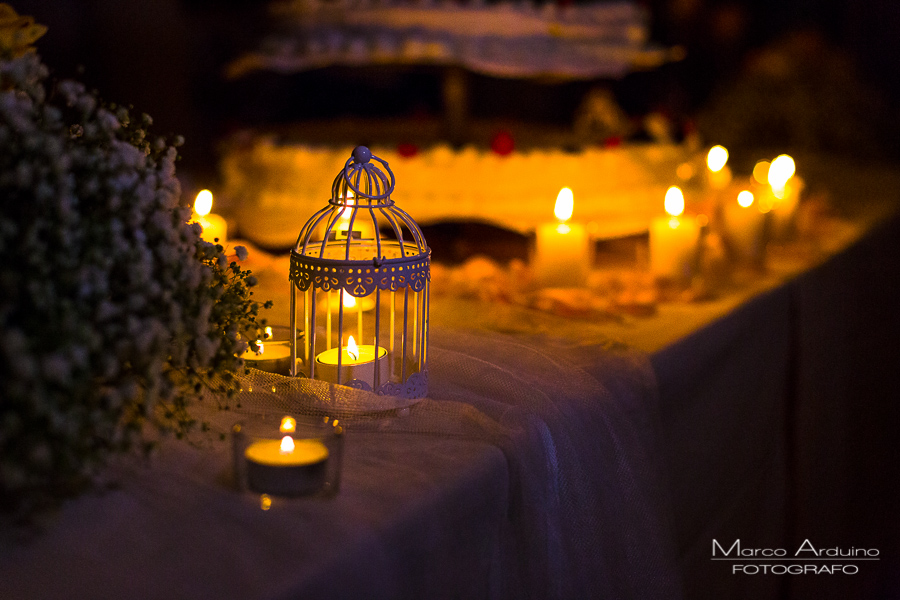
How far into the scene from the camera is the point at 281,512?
79 cm

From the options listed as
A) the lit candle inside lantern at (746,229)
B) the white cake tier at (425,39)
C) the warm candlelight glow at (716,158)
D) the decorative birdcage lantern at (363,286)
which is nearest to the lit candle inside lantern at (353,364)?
the decorative birdcage lantern at (363,286)

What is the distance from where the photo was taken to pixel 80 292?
0.70 meters

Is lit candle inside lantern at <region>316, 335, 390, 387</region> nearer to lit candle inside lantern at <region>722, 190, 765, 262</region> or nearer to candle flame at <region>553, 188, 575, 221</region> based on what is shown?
candle flame at <region>553, 188, 575, 221</region>

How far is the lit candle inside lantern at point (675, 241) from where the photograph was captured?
180 centimetres

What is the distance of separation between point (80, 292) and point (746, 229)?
5.83 feet

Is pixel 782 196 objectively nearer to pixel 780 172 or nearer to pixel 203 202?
pixel 780 172

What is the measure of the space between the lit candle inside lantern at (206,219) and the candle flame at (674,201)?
1.00 metres

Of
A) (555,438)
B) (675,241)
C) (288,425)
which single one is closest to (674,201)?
(675,241)

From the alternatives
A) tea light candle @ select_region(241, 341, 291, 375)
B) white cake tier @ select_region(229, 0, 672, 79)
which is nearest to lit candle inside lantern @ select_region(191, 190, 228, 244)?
tea light candle @ select_region(241, 341, 291, 375)

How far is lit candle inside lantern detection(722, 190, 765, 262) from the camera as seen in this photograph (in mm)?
2059

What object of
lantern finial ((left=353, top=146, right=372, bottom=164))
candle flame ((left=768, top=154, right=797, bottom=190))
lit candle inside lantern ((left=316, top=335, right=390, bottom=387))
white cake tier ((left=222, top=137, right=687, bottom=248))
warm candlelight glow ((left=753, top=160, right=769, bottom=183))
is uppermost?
warm candlelight glow ((left=753, top=160, right=769, bottom=183))

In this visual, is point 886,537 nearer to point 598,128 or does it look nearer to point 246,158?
point 598,128

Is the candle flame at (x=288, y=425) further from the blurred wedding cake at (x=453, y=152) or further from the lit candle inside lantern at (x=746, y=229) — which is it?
the lit candle inside lantern at (x=746, y=229)

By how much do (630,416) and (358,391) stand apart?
0.46 metres
